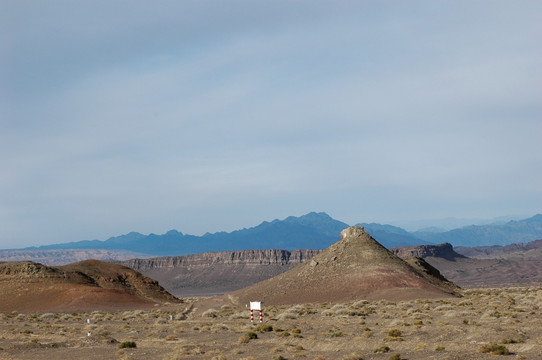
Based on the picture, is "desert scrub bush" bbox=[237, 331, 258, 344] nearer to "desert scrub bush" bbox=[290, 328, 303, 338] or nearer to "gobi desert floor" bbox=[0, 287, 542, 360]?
"gobi desert floor" bbox=[0, 287, 542, 360]

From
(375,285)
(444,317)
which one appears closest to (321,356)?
(444,317)

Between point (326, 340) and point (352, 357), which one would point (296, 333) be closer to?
point (326, 340)

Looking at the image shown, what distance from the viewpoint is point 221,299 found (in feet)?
284

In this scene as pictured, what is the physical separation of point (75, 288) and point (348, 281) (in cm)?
4479

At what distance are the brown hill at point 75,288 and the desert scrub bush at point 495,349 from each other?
71303mm

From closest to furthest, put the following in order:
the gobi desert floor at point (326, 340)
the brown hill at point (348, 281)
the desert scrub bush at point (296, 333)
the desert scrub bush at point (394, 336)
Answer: the gobi desert floor at point (326, 340) < the desert scrub bush at point (394, 336) < the desert scrub bush at point (296, 333) < the brown hill at point (348, 281)

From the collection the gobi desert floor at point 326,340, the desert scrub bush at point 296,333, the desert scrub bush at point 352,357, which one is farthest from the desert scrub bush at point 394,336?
the desert scrub bush at point 352,357

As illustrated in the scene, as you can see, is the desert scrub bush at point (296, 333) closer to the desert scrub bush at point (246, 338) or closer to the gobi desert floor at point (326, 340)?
the gobi desert floor at point (326, 340)

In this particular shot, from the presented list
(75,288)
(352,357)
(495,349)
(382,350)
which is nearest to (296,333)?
(382,350)

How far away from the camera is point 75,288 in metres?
99.1

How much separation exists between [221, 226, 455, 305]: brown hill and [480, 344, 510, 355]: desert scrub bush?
157 ft

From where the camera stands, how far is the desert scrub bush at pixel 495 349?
82.2 ft

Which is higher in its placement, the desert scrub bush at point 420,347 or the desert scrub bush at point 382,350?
the desert scrub bush at point 420,347

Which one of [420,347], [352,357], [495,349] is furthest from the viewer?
[420,347]
